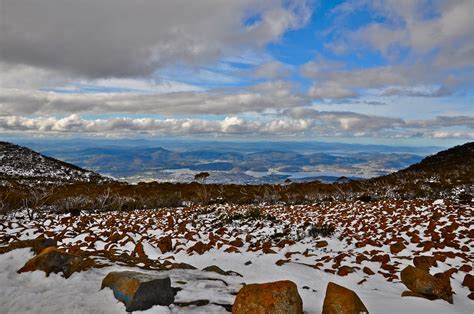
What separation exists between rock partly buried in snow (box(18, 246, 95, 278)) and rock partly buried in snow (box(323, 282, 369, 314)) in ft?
13.0

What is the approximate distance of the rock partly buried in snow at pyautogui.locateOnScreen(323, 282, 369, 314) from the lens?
144 inches

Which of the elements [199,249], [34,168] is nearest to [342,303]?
[199,249]

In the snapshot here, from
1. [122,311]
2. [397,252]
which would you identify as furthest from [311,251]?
[122,311]

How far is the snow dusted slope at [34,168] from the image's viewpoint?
53.4 metres

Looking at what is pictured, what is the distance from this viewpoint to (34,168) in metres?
58.0

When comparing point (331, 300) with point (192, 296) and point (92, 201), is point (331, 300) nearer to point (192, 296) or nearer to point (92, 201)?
point (192, 296)

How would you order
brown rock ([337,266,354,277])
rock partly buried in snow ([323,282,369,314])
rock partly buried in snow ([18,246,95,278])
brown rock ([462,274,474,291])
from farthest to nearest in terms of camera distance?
brown rock ([337,266,354,277]) → brown rock ([462,274,474,291]) → rock partly buried in snow ([18,246,95,278]) → rock partly buried in snow ([323,282,369,314])

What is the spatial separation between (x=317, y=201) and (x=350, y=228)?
1364 centimetres

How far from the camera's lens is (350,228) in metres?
12.2

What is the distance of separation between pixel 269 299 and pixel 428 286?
3.08m

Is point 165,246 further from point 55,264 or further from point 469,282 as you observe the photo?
point 469,282

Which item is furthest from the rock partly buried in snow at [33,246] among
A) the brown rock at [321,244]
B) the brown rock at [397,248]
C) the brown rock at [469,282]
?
the brown rock at [397,248]

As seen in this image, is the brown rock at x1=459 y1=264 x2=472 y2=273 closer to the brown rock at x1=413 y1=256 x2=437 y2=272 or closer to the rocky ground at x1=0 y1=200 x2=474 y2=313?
the rocky ground at x1=0 y1=200 x2=474 y2=313

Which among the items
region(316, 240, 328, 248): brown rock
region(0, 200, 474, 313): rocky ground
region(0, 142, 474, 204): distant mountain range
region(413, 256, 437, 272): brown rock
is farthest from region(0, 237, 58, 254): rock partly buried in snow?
region(0, 142, 474, 204): distant mountain range
